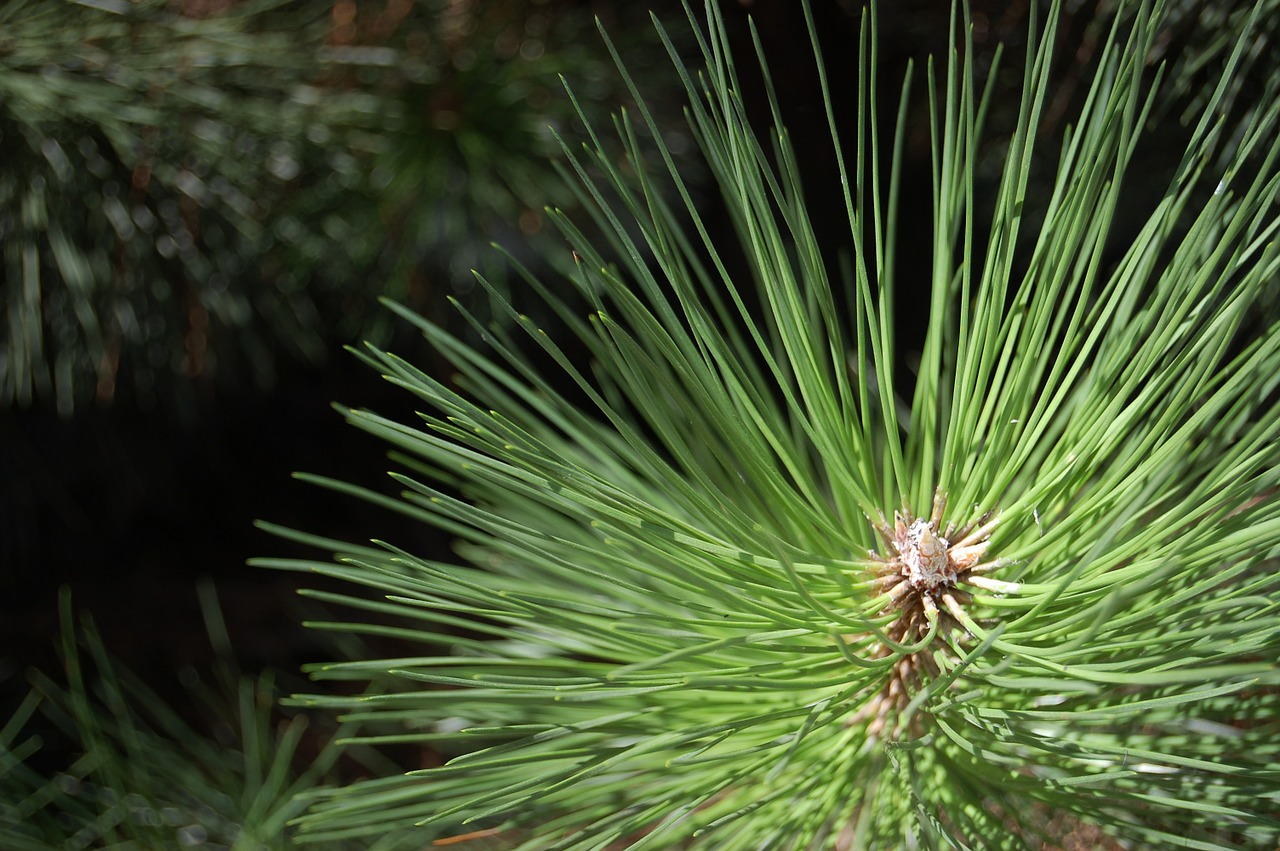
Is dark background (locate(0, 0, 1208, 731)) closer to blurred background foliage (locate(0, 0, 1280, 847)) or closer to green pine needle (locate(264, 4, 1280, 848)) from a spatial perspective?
blurred background foliage (locate(0, 0, 1280, 847))

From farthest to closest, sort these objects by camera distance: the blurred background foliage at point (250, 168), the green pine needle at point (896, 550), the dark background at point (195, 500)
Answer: the dark background at point (195, 500) < the blurred background foliage at point (250, 168) < the green pine needle at point (896, 550)

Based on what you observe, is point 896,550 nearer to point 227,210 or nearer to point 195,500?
point 227,210

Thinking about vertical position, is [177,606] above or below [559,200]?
below

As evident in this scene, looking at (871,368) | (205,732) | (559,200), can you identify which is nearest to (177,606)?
(205,732)

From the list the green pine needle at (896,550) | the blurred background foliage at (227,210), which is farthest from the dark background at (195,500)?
the green pine needle at (896,550)

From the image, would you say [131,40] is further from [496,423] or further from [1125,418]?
[1125,418]

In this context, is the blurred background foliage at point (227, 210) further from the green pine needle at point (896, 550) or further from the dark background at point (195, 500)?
the green pine needle at point (896, 550)

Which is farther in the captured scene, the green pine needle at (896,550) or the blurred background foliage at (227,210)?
the blurred background foliage at (227,210)

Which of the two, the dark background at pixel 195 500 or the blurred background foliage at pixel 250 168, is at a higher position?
the blurred background foliage at pixel 250 168

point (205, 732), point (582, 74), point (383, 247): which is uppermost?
point (582, 74)
